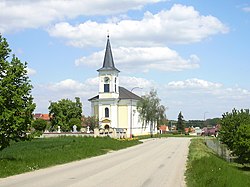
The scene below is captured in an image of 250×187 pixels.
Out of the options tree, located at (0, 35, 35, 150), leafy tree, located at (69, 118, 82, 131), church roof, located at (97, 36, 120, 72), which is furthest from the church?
tree, located at (0, 35, 35, 150)

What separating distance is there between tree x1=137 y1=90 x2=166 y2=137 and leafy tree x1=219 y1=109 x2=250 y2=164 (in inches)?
2203

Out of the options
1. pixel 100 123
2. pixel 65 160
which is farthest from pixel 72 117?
pixel 65 160

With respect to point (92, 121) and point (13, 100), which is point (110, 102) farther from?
point (13, 100)

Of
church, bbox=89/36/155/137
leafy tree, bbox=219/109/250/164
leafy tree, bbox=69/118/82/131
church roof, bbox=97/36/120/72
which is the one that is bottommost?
leafy tree, bbox=219/109/250/164

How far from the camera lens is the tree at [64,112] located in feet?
314

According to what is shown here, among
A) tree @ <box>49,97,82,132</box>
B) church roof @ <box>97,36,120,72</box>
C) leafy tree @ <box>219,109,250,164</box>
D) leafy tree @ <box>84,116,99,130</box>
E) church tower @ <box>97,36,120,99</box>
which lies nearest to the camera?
leafy tree @ <box>219,109,250,164</box>

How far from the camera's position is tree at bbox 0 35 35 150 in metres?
23.3

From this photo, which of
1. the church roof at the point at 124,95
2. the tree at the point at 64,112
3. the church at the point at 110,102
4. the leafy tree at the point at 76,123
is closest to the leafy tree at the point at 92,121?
the church at the point at 110,102

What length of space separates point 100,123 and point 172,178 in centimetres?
8642

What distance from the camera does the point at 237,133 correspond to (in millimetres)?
38812

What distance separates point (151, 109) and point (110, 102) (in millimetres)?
9887

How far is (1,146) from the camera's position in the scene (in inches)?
939

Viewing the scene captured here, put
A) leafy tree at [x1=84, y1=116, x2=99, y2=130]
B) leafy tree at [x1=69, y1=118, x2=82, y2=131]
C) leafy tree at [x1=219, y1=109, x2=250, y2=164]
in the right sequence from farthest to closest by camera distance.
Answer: leafy tree at [x1=84, y1=116, x2=99, y2=130] → leafy tree at [x1=69, y1=118, x2=82, y2=131] → leafy tree at [x1=219, y1=109, x2=250, y2=164]

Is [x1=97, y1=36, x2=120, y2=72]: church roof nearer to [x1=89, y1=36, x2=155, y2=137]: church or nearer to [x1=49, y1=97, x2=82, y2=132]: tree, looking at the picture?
[x1=89, y1=36, x2=155, y2=137]: church
